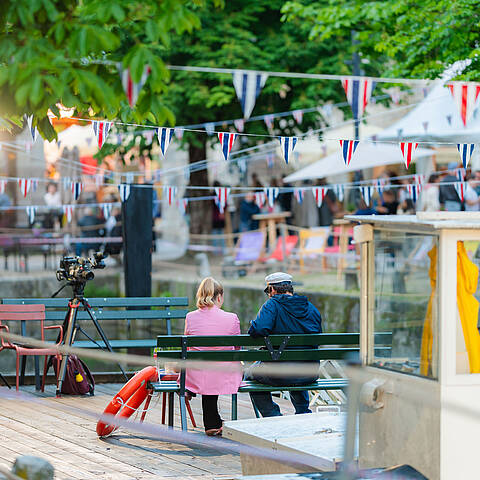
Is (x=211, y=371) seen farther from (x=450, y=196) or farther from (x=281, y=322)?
(x=450, y=196)

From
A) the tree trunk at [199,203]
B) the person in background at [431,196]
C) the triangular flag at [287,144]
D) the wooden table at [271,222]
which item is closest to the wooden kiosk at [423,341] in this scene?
the triangular flag at [287,144]

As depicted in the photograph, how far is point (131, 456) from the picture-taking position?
766 cm

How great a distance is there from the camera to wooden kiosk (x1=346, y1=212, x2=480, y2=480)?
4941 millimetres

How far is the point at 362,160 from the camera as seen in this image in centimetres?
2328

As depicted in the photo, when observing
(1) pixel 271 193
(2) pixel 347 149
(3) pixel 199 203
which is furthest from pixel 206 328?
(3) pixel 199 203

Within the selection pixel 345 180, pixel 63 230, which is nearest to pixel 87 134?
pixel 63 230

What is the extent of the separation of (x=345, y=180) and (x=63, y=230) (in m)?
16.6

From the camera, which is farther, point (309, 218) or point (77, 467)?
point (309, 218)

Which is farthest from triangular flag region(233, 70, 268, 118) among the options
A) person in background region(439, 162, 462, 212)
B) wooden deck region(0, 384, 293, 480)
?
person in background region(439, 162, 462, 212)

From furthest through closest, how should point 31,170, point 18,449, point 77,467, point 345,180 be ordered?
point 345,180 → point 31,170 → point 18,449 → point 77,467

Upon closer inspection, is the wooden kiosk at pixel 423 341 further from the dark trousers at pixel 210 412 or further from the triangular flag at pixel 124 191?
the triangular flag at pixel 124 191

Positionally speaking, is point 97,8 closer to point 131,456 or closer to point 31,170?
point 131,456

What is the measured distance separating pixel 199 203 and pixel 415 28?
12720 millimetres

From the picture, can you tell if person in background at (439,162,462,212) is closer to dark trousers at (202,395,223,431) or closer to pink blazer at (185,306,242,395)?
pink blazer at (185,306,242,395)
